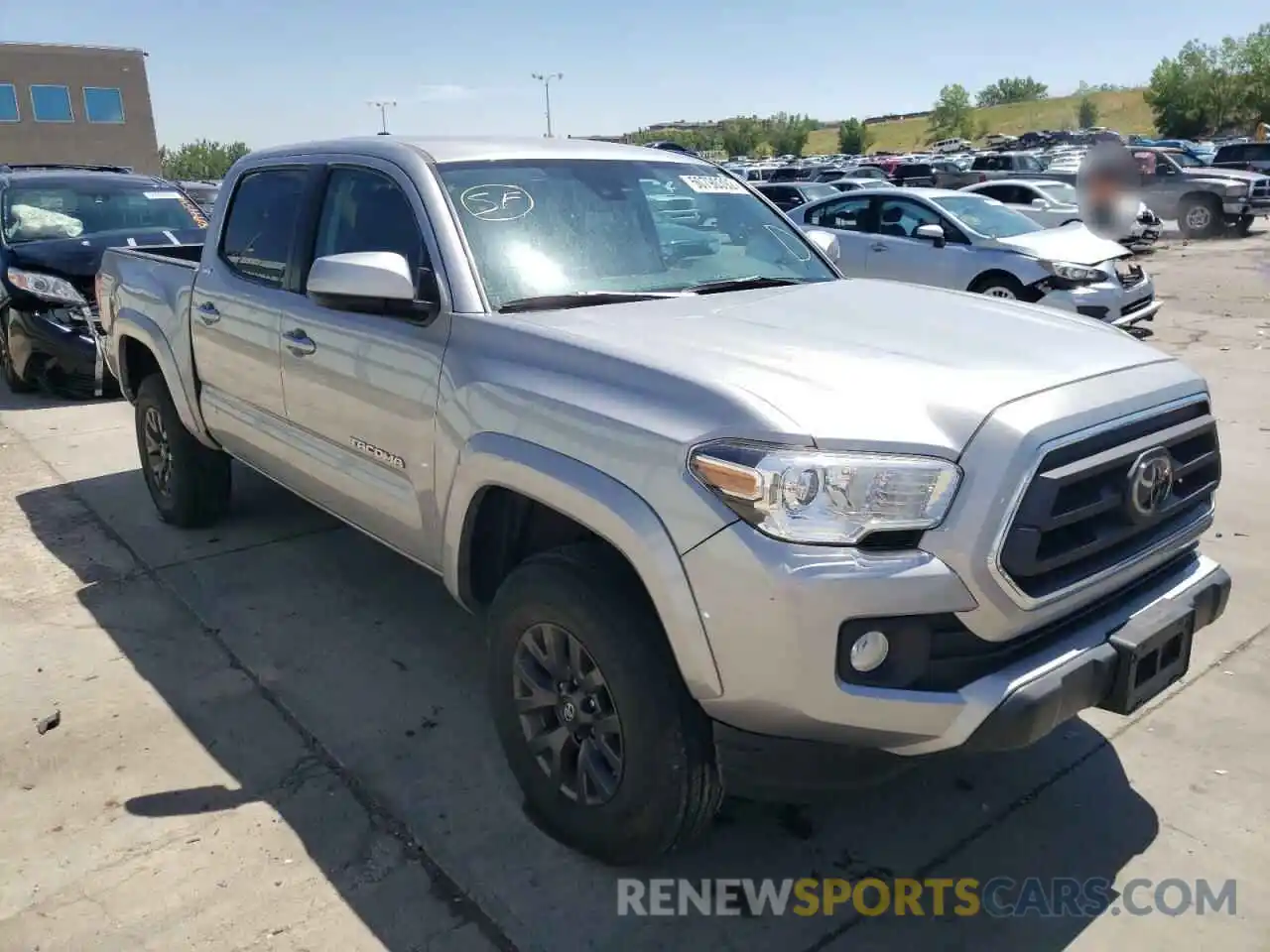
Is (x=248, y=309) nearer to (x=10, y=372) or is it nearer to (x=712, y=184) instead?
(x=712, y=184)

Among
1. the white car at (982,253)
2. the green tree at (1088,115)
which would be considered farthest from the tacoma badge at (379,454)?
the green tree at (1088,115)

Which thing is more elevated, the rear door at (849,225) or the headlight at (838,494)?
the rear door at (849,225)

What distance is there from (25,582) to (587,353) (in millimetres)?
3606

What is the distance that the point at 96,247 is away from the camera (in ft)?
27.8

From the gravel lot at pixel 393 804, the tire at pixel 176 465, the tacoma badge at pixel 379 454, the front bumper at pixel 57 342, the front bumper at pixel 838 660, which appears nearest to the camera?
the front bumper at pixel 838 660

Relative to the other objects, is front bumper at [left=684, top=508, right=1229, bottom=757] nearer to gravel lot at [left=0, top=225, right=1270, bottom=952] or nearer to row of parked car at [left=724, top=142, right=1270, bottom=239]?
gravel lot at [left=0, top=225, right=1270, bottom=952]

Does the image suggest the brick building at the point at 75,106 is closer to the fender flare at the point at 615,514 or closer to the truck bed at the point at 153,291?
the truck bed at the point at 153,291

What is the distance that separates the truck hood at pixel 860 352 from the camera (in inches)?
89.4

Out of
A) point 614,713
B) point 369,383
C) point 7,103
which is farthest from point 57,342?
point 7,103

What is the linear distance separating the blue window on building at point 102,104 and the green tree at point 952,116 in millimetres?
74307

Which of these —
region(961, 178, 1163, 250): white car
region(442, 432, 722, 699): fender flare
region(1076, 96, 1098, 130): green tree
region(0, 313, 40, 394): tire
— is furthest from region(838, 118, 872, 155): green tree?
region(442, 432, 722, 699): fender flare

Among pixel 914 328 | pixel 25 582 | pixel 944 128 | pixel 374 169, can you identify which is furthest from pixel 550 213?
pixel 944 128

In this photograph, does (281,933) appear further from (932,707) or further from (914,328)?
(914,328)

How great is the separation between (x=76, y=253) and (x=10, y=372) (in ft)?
4.60
